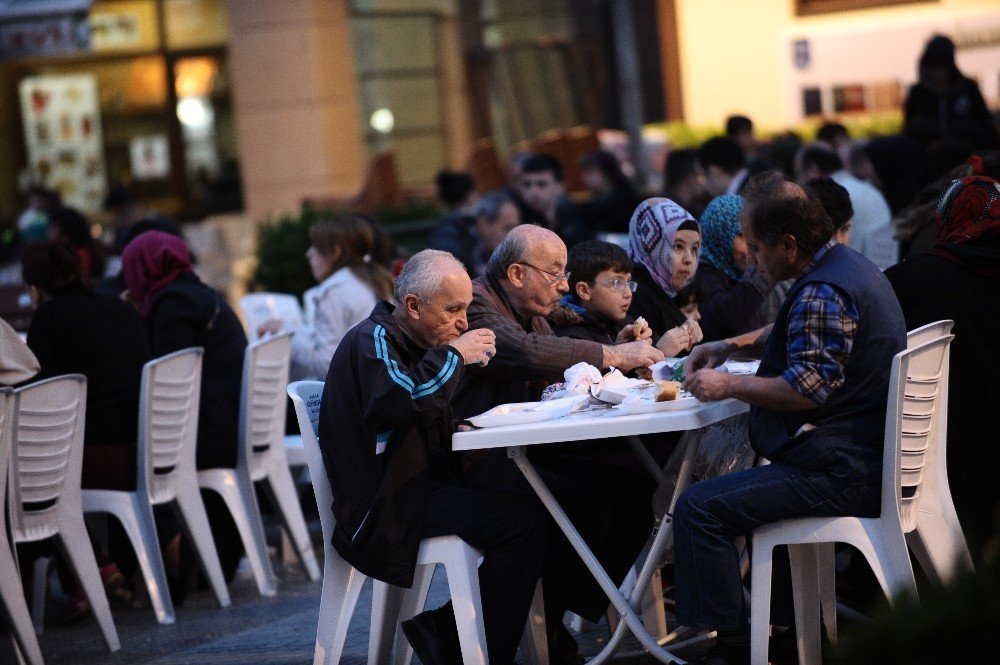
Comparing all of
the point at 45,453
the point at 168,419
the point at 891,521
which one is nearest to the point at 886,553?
the point at 891,521

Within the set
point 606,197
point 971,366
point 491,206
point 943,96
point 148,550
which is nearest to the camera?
point 971,366

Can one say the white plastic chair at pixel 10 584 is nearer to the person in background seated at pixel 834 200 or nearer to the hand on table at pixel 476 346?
the hand on table at pixel 476 346

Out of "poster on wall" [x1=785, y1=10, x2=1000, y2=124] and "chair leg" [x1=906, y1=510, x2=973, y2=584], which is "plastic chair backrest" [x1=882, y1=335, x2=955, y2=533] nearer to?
"chair leg" [x1=906, y1=510, x2=973, y2=584]

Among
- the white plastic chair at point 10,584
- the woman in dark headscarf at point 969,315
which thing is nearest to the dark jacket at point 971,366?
the woman in dark headscarf at point 969,315

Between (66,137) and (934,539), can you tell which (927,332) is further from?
(66,137)

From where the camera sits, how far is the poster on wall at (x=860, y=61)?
13.3 m

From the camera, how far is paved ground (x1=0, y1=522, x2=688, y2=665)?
5.51 metres

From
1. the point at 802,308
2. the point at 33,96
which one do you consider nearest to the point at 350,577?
the point at 802,308

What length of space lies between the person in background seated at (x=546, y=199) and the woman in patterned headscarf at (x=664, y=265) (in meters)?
3.96

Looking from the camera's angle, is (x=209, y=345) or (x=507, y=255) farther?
(x=209, y=345)

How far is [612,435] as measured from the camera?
13.4 ft

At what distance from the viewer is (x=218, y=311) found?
692 centimetres

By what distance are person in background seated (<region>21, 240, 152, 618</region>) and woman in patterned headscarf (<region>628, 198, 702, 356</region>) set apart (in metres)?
2.31

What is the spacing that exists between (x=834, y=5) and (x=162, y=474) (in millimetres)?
10493
